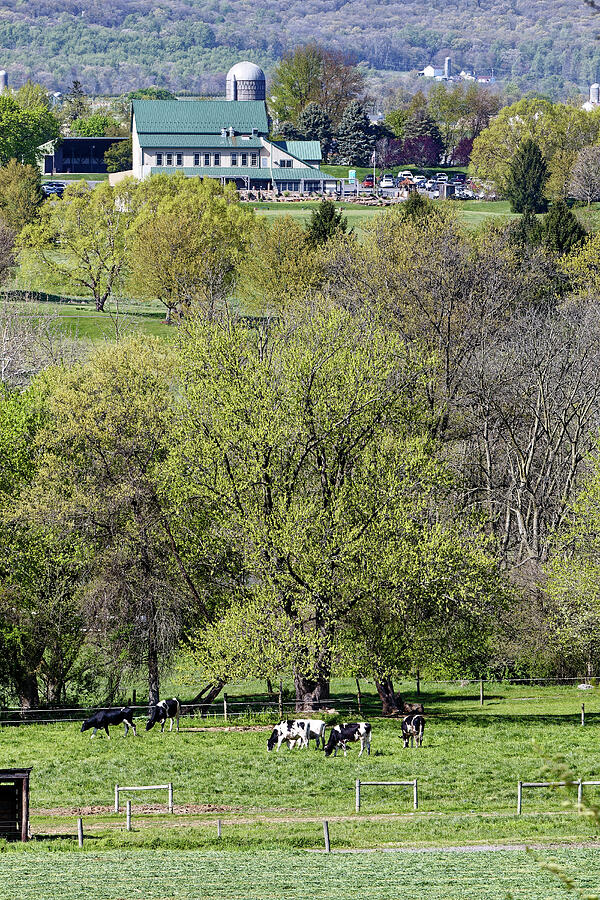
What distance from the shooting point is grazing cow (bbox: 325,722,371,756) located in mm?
37531

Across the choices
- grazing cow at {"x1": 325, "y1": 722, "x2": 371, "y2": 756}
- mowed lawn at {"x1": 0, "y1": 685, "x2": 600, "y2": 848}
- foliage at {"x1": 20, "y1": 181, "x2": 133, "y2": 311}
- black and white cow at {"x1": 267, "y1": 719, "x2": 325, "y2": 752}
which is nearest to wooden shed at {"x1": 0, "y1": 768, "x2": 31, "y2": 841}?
mowed lawn at {"x1": 0, "y1": 685, "x2": 600, "y2": 848}

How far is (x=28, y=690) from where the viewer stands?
155ft

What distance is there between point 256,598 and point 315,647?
280 centimetres

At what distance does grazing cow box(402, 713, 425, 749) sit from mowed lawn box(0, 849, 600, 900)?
1076 cm

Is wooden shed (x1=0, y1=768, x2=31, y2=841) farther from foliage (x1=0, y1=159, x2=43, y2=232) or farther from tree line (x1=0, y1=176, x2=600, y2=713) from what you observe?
foliage (x1=0, y1=159, x2=43, y2=232)

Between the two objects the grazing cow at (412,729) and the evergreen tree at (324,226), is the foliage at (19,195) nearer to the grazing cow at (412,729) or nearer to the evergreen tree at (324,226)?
the evergreen tree at (324,226)

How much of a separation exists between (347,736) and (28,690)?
13.9 m

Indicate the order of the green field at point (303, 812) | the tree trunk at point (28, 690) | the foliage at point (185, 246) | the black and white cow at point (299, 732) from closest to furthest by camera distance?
1. the green field at point (303, 812)
2. the black and white cow at point (299, 732)
3. the tree trunk at point (28, 690)
4. the foliage at point (185, 246)

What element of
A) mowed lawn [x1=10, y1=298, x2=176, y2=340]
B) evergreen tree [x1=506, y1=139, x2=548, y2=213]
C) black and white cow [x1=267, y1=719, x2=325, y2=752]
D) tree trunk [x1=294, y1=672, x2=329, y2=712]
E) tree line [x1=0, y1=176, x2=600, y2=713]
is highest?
evergreen tree [x1=506, y1=139, x2=548, y2=213]

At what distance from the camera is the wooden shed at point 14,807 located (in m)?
28.5

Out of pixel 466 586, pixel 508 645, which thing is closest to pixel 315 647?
pixel 466 586

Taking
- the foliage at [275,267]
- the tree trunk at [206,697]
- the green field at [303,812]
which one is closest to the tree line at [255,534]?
the tree trunk at [206,697]

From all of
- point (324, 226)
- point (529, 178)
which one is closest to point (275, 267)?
point (324, 226)

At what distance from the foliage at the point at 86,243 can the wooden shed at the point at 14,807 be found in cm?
9616
